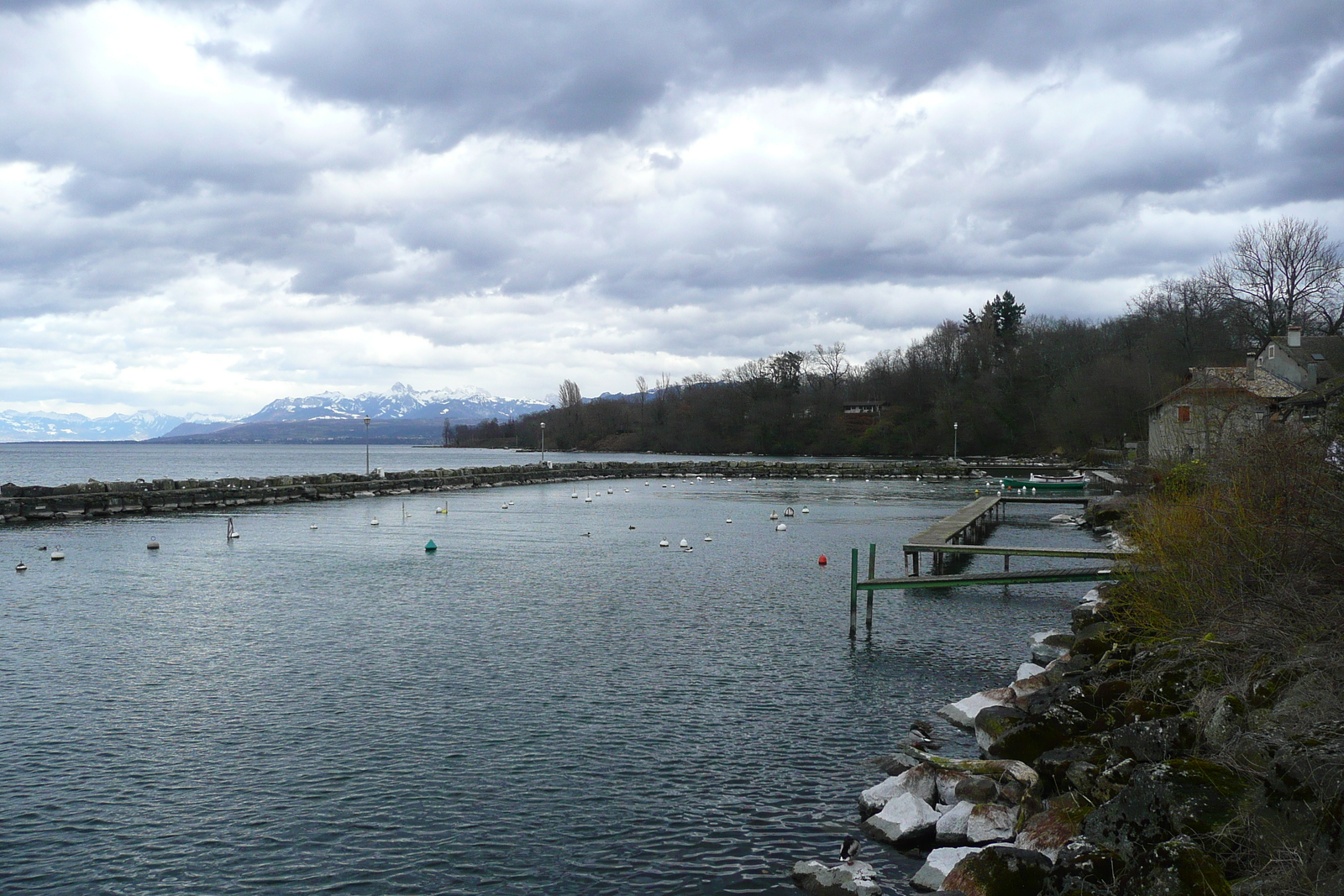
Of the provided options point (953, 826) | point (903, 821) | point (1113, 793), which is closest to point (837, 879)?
point (903, 821)

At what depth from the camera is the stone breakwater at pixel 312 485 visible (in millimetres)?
40156

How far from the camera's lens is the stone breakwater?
132 feet

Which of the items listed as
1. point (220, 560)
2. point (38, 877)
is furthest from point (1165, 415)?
point (38, 877)

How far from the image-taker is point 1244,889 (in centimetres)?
564

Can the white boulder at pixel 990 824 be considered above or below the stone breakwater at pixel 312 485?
below

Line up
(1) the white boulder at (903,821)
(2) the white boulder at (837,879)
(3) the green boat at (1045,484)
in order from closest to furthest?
(2) the white boulder at (837,879), (1) the white boulder at (903,821), (3) the green boat at (1045,484)

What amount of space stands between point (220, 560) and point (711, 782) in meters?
21.7

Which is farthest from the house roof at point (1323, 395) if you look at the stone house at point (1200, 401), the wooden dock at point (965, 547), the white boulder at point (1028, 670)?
the white boulder at point (1028, 670)

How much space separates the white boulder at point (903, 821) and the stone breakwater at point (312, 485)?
133ft

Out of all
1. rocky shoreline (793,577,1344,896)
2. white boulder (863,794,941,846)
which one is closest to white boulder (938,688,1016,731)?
rocky shoreline (793,577,1344,896)

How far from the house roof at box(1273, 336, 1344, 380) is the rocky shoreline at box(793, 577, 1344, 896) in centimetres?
4032

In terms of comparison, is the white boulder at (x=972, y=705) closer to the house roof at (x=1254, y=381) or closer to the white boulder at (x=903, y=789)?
the white boulder at (x=903, y=789)

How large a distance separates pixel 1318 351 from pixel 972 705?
4378 centimetres

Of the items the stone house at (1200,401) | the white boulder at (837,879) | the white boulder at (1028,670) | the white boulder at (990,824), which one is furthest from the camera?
the stone house at (1200,401)
